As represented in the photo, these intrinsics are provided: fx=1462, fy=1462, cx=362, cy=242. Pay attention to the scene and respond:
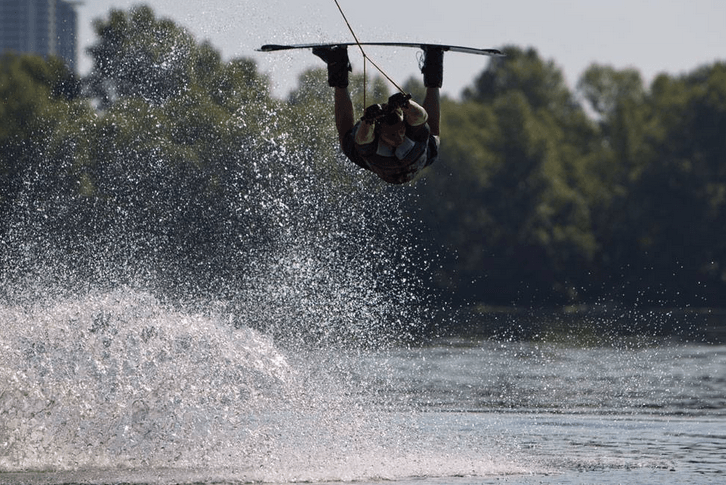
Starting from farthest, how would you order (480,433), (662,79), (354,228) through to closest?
(662,79) < (354,228) < (480,433)

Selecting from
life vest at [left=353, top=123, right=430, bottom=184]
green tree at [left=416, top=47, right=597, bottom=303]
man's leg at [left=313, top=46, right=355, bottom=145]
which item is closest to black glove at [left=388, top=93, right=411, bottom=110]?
life vest at [left=353, top=123, right=430, bottom=184]

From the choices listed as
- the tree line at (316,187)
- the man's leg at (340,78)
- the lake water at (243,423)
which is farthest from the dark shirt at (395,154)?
the tree line at (316,187)

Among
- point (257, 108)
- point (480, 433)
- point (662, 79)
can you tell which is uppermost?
point (662, 79)

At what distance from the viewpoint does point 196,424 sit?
1426cm

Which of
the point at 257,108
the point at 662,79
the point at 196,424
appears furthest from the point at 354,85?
the point at 662,79

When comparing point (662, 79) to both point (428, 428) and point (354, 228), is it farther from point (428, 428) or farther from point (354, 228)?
point (428, 428)

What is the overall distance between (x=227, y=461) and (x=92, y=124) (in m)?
37.2

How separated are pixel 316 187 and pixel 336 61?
115 feet

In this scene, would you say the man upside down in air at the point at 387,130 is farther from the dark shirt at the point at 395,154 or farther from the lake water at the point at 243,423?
the lake water at the point at 243,423

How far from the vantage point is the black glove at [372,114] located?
447 inches

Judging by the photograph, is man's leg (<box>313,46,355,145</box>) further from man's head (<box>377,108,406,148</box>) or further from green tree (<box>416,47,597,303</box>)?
green tree (<box>416,47,597,303</box>)

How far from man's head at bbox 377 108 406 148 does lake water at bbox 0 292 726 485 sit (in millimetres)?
3054

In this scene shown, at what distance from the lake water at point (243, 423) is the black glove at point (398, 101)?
3.33 metres

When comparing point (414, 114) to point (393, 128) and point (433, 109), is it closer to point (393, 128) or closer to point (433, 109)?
point (393, 128)
